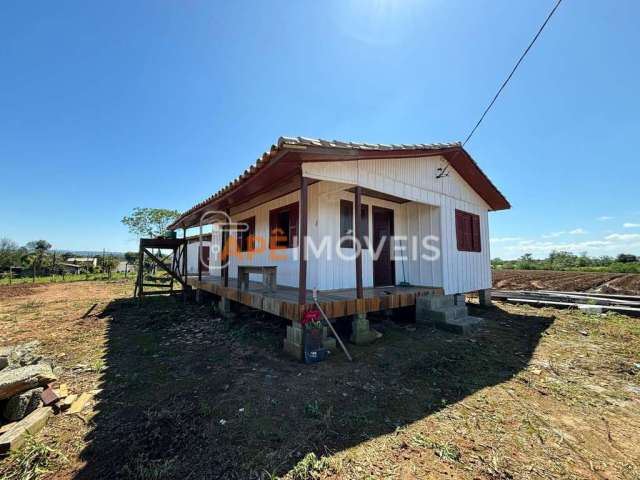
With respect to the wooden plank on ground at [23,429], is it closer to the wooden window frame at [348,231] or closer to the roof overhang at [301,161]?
the roof overhang at [301,161]

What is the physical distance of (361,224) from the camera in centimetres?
677

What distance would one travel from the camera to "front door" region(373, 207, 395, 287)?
7.13 m

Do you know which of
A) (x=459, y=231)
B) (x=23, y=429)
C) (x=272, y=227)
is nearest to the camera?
(x=23, y=429)

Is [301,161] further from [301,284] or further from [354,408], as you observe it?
[354,408]

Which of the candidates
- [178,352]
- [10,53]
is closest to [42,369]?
[178,352]

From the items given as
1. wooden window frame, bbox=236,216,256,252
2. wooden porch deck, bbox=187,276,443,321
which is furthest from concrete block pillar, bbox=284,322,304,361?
wooden window frame, bbox=236,216,256,252

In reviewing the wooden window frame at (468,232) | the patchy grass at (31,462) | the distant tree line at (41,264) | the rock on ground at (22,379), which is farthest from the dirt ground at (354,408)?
the distant tree line at (41,264)

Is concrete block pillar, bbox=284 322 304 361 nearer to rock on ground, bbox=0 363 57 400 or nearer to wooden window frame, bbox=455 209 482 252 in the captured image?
rock on ground, bbox=0 363 57 400

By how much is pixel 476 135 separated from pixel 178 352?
8231 millimetres

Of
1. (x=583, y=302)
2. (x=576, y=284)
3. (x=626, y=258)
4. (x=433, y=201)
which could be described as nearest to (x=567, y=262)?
(x=626, y=258)

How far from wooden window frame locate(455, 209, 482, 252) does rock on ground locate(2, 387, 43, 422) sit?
28.0 feet

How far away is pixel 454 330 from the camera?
5.57 meters

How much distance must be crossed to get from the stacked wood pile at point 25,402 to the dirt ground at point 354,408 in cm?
16

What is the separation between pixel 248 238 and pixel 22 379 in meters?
5.98
